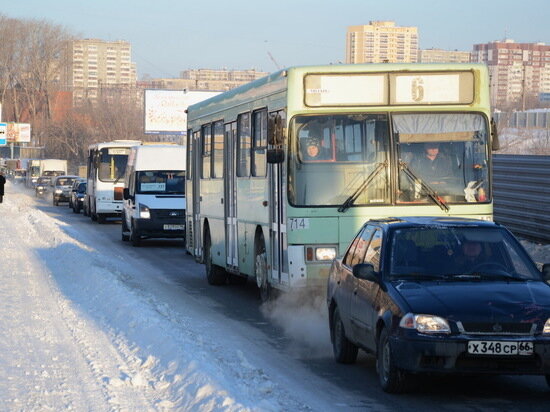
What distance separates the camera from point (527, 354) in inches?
323

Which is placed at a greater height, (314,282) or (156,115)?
(156,115)

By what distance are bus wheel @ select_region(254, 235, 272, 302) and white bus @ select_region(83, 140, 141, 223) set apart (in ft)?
95.0

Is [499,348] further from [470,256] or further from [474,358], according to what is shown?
[470,256]

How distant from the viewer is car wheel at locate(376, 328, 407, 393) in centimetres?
855

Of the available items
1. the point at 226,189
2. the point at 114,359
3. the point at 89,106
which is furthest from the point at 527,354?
the point at 89,106

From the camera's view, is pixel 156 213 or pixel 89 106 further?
pixel 89 106

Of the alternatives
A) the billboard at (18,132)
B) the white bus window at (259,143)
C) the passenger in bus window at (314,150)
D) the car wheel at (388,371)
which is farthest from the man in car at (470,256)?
the billboard at (18,132)

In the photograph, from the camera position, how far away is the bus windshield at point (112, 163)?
1789 inches

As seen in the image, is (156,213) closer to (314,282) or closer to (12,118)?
(314,282)

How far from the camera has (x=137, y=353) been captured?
1047 centimetres

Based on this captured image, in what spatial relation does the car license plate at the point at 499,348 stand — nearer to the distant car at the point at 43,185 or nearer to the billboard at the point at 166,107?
the billboard at the point at 166,107

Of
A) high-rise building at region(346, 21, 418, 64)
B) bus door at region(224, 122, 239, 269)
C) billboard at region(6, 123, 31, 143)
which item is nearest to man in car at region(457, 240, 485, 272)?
bus door at region(224, 122, 239, 269)

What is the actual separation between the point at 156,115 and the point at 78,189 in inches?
775

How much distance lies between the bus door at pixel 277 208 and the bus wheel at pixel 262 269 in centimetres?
43
